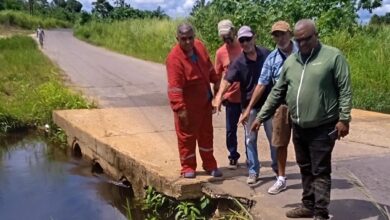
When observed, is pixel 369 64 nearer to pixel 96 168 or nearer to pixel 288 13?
pixel 288 13

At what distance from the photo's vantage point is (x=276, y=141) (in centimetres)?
535

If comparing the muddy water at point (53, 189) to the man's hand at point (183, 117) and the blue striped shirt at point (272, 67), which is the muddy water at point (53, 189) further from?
the blue striped shirt at point (272, 67)

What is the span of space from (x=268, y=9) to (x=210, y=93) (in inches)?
453

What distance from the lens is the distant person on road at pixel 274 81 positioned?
17.1 feet

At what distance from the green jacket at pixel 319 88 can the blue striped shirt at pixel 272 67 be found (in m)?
0.70

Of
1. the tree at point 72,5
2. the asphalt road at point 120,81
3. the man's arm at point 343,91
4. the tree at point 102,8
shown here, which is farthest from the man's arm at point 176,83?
the tree at point 72,5

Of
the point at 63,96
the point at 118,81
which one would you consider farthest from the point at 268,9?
the point at 63,96

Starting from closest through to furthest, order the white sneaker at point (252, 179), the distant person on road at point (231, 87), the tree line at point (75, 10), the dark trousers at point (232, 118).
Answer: the white sneaker at point (252, 179) < the distant person on road at point (231, 87) < the dark trousers at point (232, 118) < the tree line at point (75, 10)

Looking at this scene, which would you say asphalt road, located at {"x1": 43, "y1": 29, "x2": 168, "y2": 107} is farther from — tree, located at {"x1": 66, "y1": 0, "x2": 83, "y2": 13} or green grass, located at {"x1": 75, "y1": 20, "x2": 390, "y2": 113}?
tree, located at {"x1": 66, "y1": 0, "x2": 83, "y2": 13}

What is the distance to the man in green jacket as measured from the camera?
439 centimetres

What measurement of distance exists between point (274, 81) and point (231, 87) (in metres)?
0.88

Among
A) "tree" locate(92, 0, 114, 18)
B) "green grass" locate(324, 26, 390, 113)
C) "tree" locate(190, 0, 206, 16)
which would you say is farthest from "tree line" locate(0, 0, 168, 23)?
"green grass" locate(324, 26, 390, 113)

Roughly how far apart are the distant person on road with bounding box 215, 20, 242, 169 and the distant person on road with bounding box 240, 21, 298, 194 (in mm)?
629

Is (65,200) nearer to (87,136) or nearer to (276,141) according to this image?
(87,136)
